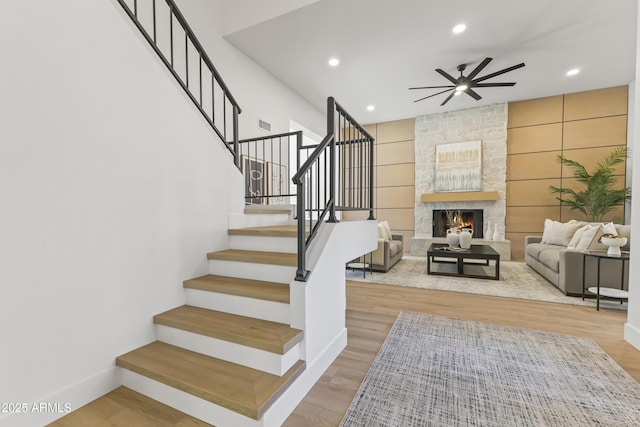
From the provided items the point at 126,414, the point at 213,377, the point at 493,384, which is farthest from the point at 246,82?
the point at 493,384

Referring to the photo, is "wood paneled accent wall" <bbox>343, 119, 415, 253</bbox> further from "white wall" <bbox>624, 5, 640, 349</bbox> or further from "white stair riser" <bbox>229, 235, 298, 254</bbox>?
"white stair riser" <bbox>229, 235, 298, 254</bbox>

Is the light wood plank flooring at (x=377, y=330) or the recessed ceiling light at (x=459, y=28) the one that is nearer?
the light wood plank flooring at (x=377, y=330)

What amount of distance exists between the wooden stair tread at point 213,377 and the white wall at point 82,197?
23cm

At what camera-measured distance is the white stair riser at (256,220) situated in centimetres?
282

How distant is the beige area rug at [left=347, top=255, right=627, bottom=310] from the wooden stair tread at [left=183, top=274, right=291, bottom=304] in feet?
8.94

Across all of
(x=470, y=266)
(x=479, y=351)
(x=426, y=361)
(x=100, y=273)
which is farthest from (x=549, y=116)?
(x=100, y=273)

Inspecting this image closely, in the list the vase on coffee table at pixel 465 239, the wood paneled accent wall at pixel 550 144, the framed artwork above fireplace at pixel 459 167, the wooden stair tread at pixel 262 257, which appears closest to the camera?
the wooden stair tread at pixel 262 257

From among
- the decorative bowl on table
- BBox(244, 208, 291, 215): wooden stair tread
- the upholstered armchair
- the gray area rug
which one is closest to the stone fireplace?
the upholstered armchair

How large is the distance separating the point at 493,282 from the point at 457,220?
2.52m

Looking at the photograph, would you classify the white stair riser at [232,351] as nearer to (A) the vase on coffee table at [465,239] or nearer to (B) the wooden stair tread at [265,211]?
(B) the wooden stair tread at [265,211]

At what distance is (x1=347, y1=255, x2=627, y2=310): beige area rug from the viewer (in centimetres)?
354

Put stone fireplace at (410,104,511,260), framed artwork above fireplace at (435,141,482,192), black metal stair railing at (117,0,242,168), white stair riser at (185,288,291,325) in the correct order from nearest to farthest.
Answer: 1. white stair riser at (185,288,291,325)
2. black metal stair railing at (117,0,242,168)
3. stone fireplace at (410,104,511,260)
4. framed artwork above fireplace at (435,141,482,192)

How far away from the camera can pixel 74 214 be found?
1549 millimetres

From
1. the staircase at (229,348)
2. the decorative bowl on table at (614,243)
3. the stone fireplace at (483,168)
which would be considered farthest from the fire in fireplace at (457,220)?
the staircase at (229,348)
